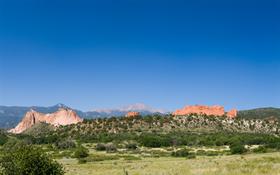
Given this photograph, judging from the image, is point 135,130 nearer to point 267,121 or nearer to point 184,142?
point 184,142

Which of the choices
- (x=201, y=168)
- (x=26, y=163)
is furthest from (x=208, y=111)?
(x=26, y=163)

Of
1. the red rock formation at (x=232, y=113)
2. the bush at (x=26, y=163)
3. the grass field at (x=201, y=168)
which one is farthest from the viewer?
the red rock formation at (x=232, y=113)

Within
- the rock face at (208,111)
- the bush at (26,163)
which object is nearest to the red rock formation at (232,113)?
the rock face at (208,111)

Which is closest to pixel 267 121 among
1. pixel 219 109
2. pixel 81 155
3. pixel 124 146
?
pixel 219 109

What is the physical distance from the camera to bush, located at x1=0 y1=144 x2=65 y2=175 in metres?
25.1

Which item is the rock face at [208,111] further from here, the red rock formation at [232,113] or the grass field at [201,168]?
the grass field at [201,168]

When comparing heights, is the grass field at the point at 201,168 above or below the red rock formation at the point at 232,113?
below

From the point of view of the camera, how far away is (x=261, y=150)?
243 feet

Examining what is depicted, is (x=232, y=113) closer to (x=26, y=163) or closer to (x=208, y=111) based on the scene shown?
(x=208, y=111)

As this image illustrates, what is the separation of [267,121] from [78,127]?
75.5 metres

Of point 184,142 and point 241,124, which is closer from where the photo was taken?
point 184,142

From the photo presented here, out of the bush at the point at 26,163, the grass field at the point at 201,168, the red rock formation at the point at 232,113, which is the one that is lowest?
the grass field at the point at 201,168

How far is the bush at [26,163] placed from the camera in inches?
987

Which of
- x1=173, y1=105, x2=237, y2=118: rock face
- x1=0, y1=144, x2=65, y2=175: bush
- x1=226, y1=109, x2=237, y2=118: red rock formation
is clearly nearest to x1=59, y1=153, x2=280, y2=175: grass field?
x1=0, y1=144, x2=65, y2=175: bush
